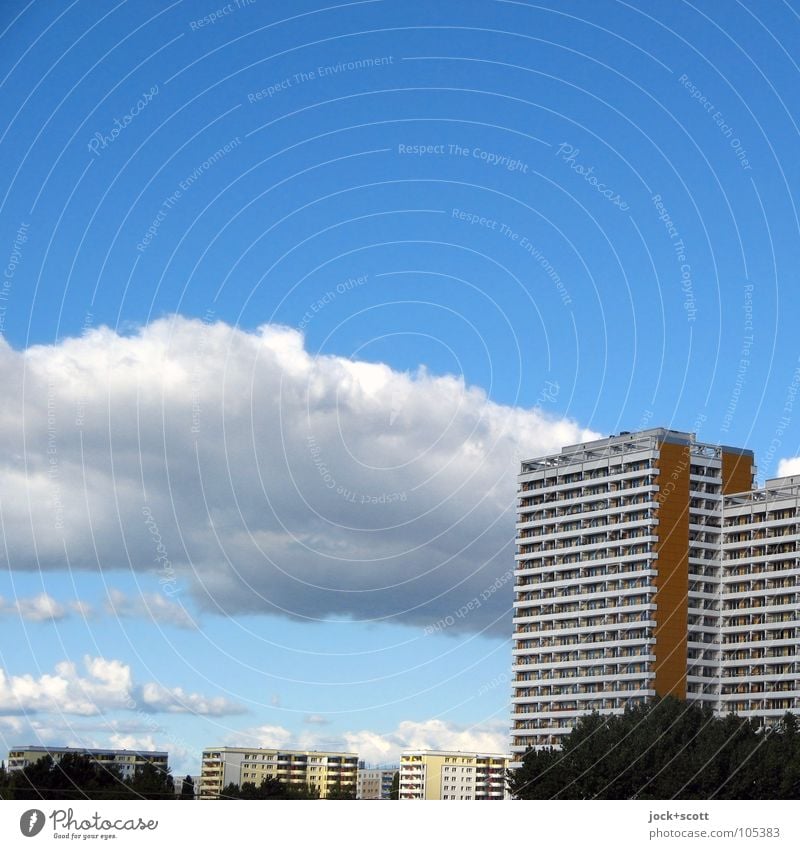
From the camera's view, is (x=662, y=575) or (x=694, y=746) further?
(x=662, y=575)

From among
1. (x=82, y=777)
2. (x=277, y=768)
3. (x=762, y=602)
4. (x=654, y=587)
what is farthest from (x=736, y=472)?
(x=82, y=777)

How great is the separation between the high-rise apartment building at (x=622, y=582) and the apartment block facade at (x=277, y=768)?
27859mm

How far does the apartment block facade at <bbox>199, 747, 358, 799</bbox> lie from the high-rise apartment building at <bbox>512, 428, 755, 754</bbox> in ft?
91.4

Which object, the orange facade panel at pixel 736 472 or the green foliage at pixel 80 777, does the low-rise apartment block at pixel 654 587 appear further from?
the green foliage at pixel 80 777

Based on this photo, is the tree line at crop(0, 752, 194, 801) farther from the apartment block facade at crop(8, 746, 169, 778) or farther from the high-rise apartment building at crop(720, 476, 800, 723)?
the high-rise apartment building at crop(720, 476, 800, 723)

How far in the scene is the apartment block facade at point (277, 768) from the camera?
428 ft

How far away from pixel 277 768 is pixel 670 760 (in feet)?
187

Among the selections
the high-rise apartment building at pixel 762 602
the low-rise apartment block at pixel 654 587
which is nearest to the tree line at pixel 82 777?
the low-rise apartment block at pixel 654 587

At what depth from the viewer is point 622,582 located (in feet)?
480

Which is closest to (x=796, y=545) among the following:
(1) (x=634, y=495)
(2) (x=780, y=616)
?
(2) (x=780, y=616)
